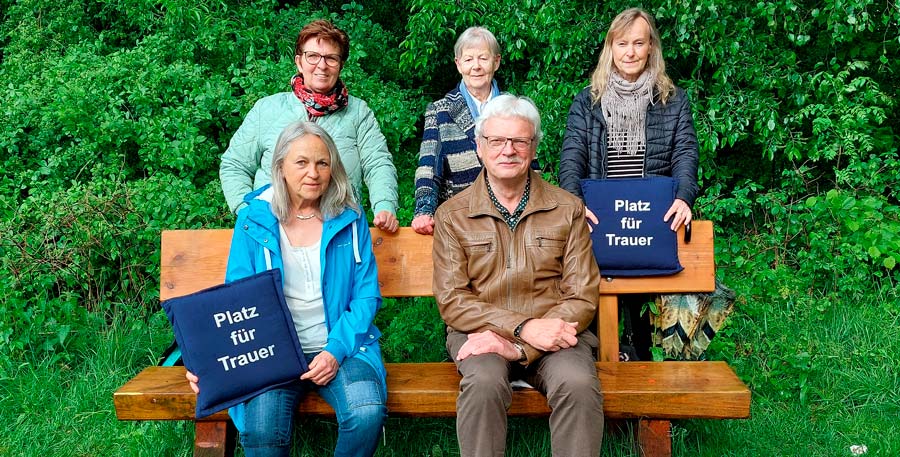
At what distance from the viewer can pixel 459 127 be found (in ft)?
13.6

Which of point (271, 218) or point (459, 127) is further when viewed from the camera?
point (459, 127)

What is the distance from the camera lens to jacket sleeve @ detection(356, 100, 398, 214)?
4.05 m

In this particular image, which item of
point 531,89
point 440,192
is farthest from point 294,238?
point 531,89

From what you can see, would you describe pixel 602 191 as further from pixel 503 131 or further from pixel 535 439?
pixel 535 439

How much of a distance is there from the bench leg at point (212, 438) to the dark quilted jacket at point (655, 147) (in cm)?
189

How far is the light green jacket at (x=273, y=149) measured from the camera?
4.01 meters

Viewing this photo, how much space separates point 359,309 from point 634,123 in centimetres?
162

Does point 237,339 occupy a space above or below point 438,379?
above

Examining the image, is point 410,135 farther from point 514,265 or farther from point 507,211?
point 514,265

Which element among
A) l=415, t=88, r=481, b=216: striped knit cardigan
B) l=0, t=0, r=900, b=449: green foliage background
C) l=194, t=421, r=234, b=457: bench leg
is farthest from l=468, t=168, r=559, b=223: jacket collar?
l=0, t=0, r=900, b=449: green foliage background

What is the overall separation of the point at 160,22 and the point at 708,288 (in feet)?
16.5

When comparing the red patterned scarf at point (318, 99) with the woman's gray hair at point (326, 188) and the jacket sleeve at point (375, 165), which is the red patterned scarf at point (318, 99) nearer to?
the jacket sleeve at point (375, 165)

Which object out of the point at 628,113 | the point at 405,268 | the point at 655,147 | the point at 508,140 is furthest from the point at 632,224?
the point at 405,268

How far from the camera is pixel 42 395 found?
173 inches
